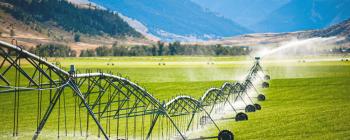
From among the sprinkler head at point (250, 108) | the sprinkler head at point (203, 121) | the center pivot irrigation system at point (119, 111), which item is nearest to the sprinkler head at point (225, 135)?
the center pivot irrigation system at point (119, 111)

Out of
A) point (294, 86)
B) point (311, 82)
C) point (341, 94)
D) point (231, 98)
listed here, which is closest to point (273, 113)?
point (231, 98)

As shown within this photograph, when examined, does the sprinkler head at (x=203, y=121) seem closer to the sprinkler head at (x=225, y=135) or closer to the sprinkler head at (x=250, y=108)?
the sprinkler head at (x=250, y=108)

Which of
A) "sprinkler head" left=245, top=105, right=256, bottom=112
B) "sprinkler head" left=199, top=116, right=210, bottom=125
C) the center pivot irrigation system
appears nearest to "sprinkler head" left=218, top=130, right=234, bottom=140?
the center pivot irrigation system

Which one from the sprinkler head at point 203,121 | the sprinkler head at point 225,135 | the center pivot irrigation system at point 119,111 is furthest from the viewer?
the sprinkler head at point 203,121

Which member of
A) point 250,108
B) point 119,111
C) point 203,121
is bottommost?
point 119,111

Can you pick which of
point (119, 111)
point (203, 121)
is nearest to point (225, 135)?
point (203, 121)

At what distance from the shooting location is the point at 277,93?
75.6 meters

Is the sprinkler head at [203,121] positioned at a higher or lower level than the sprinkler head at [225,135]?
lower

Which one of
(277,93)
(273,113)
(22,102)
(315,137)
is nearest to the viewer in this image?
(315,137)

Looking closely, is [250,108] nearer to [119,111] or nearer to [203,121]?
[203,121]

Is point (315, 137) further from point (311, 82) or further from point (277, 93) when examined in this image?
point (311, 82)

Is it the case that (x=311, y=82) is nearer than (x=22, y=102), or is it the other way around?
(x=22, y=102)

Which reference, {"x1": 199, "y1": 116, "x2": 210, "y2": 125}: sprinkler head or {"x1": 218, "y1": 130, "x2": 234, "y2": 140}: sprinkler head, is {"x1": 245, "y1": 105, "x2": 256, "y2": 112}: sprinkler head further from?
{"x1": 218, "y1": 130, "x2": 234, "y2": 140}: sprinkler head

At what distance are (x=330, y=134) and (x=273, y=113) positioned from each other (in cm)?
1459
